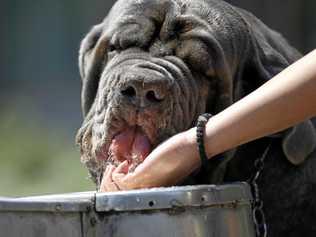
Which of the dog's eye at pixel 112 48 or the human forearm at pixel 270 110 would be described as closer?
the human forearm at pixel 270 110

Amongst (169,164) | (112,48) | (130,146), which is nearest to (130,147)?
(130,146)

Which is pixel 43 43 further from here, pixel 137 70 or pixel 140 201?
pixel 140 201

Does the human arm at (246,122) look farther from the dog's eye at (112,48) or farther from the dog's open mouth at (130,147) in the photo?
the dog's eye at (112,48)

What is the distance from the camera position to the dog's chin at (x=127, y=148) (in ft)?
8.66

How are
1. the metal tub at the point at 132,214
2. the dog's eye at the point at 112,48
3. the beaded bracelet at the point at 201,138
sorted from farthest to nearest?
1. the dog's eye at the point at 112,48
2. the beaded bracelet at the point at 201,138
3. the metal tub at the point at 132,214

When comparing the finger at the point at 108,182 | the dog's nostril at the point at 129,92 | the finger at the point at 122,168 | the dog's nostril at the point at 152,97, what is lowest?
the finger at the point at 108,182

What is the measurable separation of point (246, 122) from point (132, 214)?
Answer: 0.40 meters

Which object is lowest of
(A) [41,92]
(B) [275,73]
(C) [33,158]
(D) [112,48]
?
(C) [33,158]

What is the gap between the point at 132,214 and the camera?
2.03 meters

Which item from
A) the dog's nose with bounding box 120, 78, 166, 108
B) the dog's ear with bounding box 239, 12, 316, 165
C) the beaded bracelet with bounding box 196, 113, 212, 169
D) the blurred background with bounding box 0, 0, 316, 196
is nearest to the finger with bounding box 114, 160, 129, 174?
the dog's nose with bounding box 120, 78, 166, 108

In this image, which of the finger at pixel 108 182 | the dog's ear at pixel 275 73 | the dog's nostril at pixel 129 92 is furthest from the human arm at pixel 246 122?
the dog's ear at pixel 275 73

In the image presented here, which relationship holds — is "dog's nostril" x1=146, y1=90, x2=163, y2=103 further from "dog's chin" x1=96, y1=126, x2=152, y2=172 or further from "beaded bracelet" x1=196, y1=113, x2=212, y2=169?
"beaded bracelet" x1=196, y1=113, x2=212, y2=169

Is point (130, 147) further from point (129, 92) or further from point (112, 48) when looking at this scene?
point (112, 48)

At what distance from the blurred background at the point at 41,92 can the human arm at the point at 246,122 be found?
3.53 m
